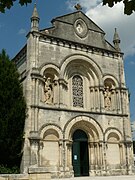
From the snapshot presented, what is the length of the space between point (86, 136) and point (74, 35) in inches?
314

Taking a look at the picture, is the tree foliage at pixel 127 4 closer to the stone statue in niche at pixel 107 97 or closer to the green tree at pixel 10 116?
the green tree at pixel 10 116

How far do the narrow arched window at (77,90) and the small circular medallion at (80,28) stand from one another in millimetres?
3488

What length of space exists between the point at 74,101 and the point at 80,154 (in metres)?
4.00

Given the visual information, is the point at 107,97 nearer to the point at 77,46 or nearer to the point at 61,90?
the point at 61,90

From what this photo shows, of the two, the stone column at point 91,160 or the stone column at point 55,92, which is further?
the stone column at point 91,160

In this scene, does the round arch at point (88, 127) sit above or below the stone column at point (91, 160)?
above

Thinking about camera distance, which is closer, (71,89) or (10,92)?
(10,92)

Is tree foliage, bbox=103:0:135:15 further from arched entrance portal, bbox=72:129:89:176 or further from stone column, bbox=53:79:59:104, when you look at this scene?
arched entrance portal, bbox=72:129:89:176

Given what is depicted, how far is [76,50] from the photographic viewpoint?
22.3m

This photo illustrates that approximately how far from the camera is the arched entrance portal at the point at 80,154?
67.7 ft

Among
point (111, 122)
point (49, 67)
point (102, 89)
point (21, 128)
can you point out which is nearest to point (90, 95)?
point (102, 89)

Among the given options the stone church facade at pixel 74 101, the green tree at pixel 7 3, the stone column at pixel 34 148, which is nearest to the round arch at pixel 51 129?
the stone church facade at pixel 74 101

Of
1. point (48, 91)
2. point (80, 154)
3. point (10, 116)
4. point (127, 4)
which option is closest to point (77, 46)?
point (48, 91)

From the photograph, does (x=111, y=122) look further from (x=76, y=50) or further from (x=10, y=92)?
(x=10, y=92)
